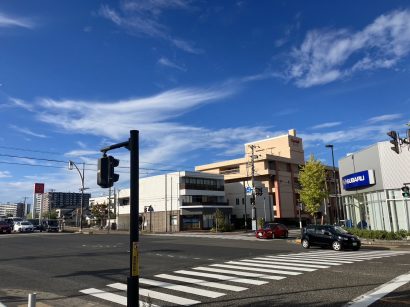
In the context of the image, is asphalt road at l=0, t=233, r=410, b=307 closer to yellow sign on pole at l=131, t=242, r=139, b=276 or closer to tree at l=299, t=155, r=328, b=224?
yellow sign on pole at l=131, t=242, r=139, b=276

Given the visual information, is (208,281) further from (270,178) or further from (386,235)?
(270,178)

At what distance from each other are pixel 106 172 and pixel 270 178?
82.6 metres

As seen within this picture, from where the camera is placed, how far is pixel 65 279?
1370 cm

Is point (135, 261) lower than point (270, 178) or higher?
lower

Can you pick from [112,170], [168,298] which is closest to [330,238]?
[168,298]

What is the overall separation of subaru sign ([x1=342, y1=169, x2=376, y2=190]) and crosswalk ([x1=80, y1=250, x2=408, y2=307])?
18.9 metres

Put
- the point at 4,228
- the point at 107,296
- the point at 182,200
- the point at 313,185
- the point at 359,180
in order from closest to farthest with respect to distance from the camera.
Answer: the point at 107,296 < the point at 359,180 < the point at 4,228 < the point at 313,185 < the point at 182,200

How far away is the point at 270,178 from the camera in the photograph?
291ft

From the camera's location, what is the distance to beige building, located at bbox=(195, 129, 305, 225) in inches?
3203

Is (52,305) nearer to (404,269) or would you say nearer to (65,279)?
(65,279)

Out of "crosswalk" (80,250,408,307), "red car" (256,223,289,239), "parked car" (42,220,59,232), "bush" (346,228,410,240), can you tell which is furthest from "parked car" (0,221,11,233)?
"crosswalk" (80,250,408,307)

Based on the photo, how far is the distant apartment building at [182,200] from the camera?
6944 cm

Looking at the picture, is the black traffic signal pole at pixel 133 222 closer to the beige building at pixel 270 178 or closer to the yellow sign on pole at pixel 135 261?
the yellow sign on pole at pixel 135 261

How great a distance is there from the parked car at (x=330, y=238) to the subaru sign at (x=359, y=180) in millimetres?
9845
